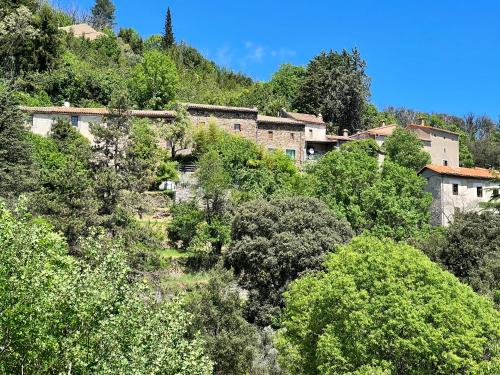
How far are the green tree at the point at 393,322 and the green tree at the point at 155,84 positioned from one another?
156ft

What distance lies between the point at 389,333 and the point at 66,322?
1024 centimetres

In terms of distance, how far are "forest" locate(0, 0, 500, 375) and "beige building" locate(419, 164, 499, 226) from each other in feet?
15.4

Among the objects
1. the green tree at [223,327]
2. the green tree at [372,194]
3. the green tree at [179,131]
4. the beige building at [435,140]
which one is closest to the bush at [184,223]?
A: the green tree at [372,194]

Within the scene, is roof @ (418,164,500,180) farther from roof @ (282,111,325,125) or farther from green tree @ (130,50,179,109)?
green tree @ (130,50,179,109)

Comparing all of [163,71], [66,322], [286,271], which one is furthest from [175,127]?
[66,322]

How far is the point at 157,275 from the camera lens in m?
32.8

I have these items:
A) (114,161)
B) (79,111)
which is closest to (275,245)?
(114,161)

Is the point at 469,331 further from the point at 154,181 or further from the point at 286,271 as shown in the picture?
the point at 154,181

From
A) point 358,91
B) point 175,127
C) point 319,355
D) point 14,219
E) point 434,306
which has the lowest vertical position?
point 319,355

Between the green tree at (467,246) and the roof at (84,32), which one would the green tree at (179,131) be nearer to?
the green tree at (467,246)

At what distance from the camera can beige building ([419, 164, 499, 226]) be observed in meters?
51.0

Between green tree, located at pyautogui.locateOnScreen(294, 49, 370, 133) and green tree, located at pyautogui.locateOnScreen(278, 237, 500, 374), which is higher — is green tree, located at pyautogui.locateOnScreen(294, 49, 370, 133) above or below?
above

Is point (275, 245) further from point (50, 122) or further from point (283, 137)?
point (50, 122)

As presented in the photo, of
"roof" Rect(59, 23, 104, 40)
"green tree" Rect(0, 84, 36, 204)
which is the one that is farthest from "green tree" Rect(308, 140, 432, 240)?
"roof" Rect(59, 23, 104, 40)
